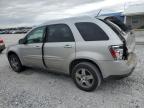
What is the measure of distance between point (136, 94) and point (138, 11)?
23.0 metres

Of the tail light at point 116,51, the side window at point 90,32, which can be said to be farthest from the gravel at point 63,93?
the side window at point 90,32

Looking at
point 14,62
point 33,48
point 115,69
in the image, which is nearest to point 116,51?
point 115,69

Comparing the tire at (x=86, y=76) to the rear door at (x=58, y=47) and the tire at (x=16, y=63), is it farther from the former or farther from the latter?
the tire at (x=16, y=63)

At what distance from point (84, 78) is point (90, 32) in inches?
46.1

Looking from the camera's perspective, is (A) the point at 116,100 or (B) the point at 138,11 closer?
(A) the point at 116,100

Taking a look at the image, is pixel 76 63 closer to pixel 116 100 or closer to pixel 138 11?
pixel 116 100

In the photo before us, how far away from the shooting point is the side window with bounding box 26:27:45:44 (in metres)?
5.77

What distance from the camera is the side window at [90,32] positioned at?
4.49 metres

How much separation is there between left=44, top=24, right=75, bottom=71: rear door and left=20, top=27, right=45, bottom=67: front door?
0.28 metres

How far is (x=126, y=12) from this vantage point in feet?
84.7

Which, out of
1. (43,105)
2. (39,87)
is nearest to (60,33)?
(39,87)

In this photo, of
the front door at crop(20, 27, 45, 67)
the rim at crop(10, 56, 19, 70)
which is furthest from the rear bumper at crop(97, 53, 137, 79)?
the rim at crop(10, 56, 19, 70)

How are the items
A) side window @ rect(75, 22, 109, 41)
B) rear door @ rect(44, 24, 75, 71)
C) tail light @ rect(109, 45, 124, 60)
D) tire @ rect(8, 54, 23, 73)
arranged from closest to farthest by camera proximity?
tail light @ rect(109, 45, 124, 60) → side window @ rect(75, 22, 109, 41) → rear door @ rect(44, 24, 75, 71) → tire @ rect(8, 54, 23, 73)

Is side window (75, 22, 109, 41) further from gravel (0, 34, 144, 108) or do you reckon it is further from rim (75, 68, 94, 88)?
gravel (0, 34, 144, 108)
